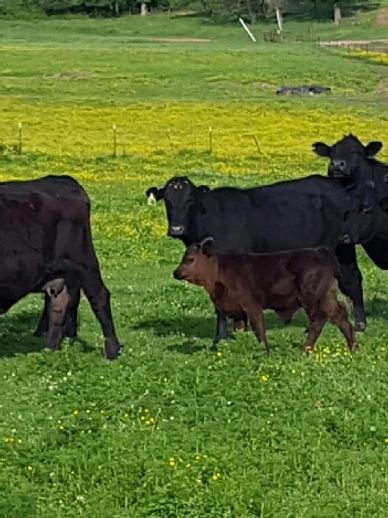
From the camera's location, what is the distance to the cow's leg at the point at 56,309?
13.9 metres

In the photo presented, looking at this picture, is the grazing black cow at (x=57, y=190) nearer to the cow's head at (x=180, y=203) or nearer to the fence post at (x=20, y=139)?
the cow's head at (x=180, y=203)

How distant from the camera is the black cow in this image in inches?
520

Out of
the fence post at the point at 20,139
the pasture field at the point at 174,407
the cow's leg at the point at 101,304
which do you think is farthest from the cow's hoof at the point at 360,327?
the fence post at the point at 20,139

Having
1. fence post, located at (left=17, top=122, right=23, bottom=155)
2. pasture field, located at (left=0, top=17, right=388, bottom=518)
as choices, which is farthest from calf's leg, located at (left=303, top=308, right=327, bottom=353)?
fence post, located at (left=17, top=122, right=23, bottom=155)

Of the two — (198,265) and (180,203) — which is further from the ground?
(180,203)

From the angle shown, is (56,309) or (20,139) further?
(20,139)

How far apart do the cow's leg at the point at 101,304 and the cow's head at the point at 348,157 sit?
4327 millimetres

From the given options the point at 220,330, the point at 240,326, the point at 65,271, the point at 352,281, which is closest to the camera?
the point at 65,271

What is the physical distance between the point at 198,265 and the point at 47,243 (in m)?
1.65

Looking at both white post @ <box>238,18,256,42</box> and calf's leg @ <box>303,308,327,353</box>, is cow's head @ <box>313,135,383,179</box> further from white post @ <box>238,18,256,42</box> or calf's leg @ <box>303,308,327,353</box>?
white post @ <box>238,18,256,42</box>

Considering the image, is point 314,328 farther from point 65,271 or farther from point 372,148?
point 372,148

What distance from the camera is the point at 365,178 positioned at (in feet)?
55.2

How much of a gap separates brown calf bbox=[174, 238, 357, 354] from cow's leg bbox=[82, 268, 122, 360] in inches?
44.0

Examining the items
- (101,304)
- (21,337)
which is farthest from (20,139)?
(101,304)
